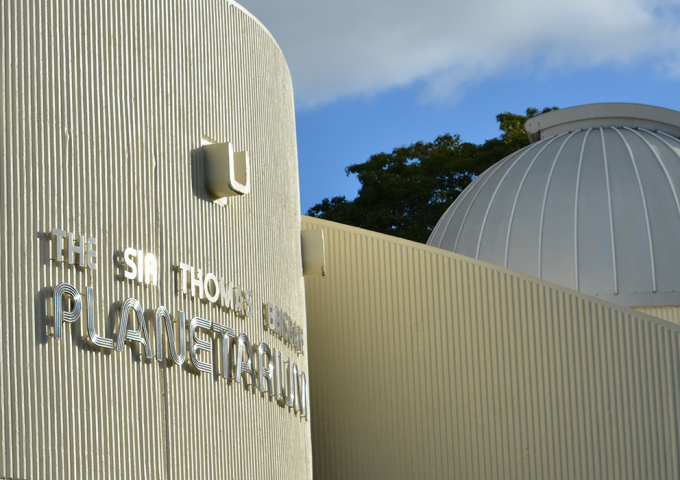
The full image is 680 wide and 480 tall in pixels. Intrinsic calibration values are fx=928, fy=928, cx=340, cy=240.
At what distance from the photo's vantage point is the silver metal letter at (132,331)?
25.0 ft

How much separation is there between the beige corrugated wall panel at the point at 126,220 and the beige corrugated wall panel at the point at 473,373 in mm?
3235

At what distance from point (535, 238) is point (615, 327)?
3.73 meters

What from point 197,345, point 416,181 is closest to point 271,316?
point 197,345

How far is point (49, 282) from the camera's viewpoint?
22.7 ft

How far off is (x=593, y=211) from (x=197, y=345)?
9741 millimetres

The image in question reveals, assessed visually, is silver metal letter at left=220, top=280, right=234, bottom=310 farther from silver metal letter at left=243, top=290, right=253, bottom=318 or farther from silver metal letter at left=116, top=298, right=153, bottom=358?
silver metal letter at left=116, top=298, right=153, bottom=358

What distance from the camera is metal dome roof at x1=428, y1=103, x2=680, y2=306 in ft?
52.0

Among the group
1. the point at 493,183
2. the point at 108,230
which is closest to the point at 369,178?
the point at 493,183

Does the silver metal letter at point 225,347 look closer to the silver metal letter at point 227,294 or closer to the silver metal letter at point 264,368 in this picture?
the silver metal letter at point 227,294

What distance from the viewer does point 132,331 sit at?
25.6ft

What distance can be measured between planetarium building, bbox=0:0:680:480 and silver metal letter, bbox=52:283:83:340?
0.6 inches

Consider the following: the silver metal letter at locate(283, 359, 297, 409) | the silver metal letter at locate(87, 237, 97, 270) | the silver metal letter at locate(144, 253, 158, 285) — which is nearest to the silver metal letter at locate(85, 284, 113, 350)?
the silver metal letter at locate(87, 237, 97, 270)

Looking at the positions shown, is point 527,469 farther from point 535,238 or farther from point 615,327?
point 535,238

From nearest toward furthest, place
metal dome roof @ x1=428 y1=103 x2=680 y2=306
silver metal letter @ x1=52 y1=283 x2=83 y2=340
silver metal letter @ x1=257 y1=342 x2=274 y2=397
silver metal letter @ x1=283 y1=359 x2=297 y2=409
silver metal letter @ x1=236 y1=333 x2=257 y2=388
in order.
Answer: silver metal letter @ x1=52 y1=283 x2=83 y2=340 → silver metal letter @ x1=236 y1=333 x2=257 y2=388 → silver metal letter @ x1=257 y1=342 x2=274 y2=397 → silver metal letter @ x1=283 y1=359 x2=297 y2=409 → metal dome roof @ x1=428 y1=103 x2=680 y2=306
